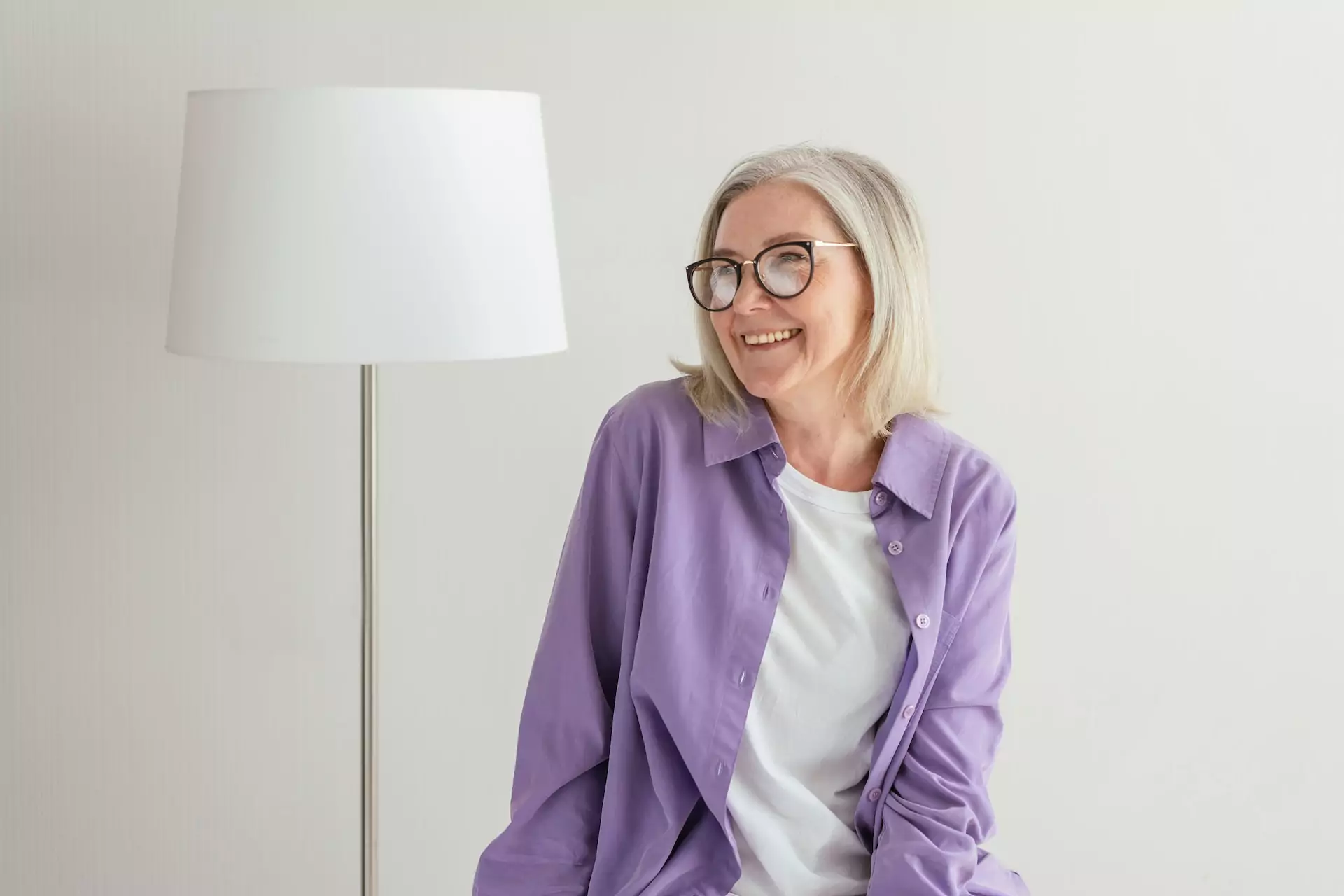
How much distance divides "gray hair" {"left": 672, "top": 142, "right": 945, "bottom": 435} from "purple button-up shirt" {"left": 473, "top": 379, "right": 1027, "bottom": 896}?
0.04 metres

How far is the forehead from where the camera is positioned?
5.38ft

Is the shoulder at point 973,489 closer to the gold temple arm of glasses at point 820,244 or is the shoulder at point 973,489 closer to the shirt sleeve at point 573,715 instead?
the gold temple arm of glasses at point 820,244

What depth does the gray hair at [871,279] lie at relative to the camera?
1.66m

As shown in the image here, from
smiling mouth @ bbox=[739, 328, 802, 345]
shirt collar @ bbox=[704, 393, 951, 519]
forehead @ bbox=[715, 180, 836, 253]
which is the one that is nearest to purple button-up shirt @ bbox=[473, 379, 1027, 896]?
shirt collar @ bbox=[704, 393, 951, 519]

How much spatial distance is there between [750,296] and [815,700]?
505 millimetres

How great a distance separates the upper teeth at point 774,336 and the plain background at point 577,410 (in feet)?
1.76

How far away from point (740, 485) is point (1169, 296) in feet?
3.15

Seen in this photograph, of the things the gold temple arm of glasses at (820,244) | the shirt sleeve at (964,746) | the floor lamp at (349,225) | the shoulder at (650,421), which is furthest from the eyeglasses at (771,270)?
the shirt sleeve at (964,746)

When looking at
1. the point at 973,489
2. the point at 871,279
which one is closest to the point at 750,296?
the point at 871,279

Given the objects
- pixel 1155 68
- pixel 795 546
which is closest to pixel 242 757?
pixel 795 546

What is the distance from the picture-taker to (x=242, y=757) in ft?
7.27

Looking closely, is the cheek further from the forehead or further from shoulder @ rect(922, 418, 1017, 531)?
shoulder @ rect(922, 418, 1017, 531)

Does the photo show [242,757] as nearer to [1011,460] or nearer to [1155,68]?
[1011,460]

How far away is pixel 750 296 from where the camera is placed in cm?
165
